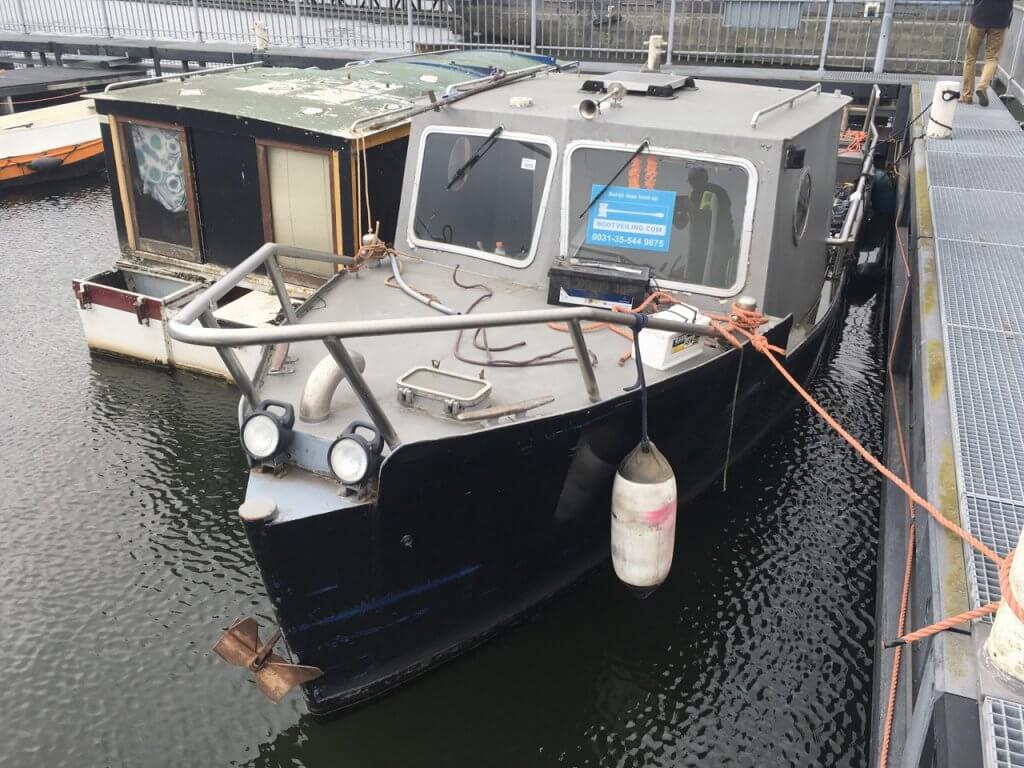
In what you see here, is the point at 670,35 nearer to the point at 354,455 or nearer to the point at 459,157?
the point at 459,157

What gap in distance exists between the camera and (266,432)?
439 cm

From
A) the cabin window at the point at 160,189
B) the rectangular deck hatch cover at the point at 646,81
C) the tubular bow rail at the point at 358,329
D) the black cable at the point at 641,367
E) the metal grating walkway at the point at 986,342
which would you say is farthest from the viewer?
the cabin window at the point at 160,189

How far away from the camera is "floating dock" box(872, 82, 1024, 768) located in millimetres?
2666

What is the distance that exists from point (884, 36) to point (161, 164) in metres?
11.1

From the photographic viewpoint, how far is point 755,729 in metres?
4.98

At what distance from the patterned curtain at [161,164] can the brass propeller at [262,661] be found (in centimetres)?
591

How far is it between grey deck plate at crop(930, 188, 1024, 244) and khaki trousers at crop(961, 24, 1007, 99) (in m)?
4.43

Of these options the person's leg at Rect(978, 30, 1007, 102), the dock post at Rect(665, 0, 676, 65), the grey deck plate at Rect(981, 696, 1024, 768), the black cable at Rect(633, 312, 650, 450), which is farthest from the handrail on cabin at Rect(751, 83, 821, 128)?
the dock post at Rect(665, 0, 676, 65)

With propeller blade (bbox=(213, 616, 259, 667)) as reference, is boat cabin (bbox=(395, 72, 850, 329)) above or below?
above

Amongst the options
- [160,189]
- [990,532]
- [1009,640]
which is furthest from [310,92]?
[1009,640]

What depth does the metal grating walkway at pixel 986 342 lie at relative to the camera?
339 centimetres

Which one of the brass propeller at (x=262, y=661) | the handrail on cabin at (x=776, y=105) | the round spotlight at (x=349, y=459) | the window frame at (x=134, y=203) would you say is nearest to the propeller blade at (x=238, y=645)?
the brass propeller at (x=262, y=661)

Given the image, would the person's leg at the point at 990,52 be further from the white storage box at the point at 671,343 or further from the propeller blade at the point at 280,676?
the propeller blade at the point at 280,676

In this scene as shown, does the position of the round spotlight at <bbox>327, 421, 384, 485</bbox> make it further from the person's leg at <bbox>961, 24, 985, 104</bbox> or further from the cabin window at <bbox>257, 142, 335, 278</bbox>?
the person's leg at <bbox>961, 24, 985, 104</bbox>
